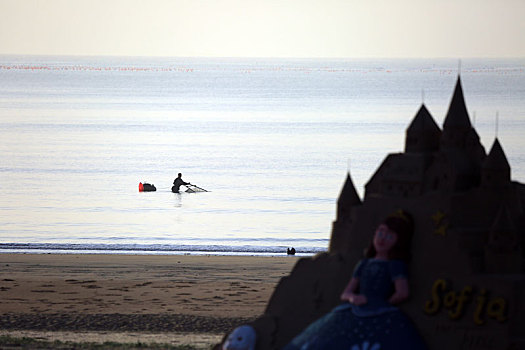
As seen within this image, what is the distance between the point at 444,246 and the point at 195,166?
61264mm

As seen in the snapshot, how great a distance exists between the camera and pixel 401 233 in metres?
18.5

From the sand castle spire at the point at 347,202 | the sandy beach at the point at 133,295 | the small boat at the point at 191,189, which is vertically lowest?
the sandy beach at the point at 133,295

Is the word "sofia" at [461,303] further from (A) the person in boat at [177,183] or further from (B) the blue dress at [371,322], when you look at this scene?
(A) the person in boat at [177,183]

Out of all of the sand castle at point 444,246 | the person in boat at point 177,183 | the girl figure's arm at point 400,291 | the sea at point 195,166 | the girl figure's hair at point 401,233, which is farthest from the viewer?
the person in boat at point 177,183

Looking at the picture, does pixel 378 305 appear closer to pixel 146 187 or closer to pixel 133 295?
pixel 133 295

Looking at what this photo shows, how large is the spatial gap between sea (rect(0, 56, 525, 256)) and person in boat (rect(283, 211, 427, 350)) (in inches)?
131

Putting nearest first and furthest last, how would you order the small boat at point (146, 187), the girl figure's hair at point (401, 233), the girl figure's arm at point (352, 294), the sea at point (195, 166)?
the girl figure's hair at point (401, 233), the girl figure's arm at point (352, 294), the sea at point (195, 166), the small boat at point (146, 187)

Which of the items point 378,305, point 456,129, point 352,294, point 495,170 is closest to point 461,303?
point 378,305

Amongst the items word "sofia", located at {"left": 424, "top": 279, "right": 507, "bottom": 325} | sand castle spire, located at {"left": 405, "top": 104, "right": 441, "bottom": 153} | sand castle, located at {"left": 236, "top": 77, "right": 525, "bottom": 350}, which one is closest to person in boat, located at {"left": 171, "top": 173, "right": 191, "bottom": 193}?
sand castle, located at {"left": 236, "top": 77, "right": 525, "bottom": 350}

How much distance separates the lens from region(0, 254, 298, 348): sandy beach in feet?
93.8

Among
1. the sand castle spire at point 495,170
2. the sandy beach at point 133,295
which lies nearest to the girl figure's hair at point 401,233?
the sand castle spire at point 495,170

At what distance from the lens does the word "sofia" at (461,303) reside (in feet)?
58.0

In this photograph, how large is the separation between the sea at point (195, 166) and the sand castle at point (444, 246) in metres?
1.73

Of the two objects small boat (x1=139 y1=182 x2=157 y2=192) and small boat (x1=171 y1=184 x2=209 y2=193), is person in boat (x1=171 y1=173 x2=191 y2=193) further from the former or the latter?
small boat (x1=139 y1=182 x2=157 y2=192)
